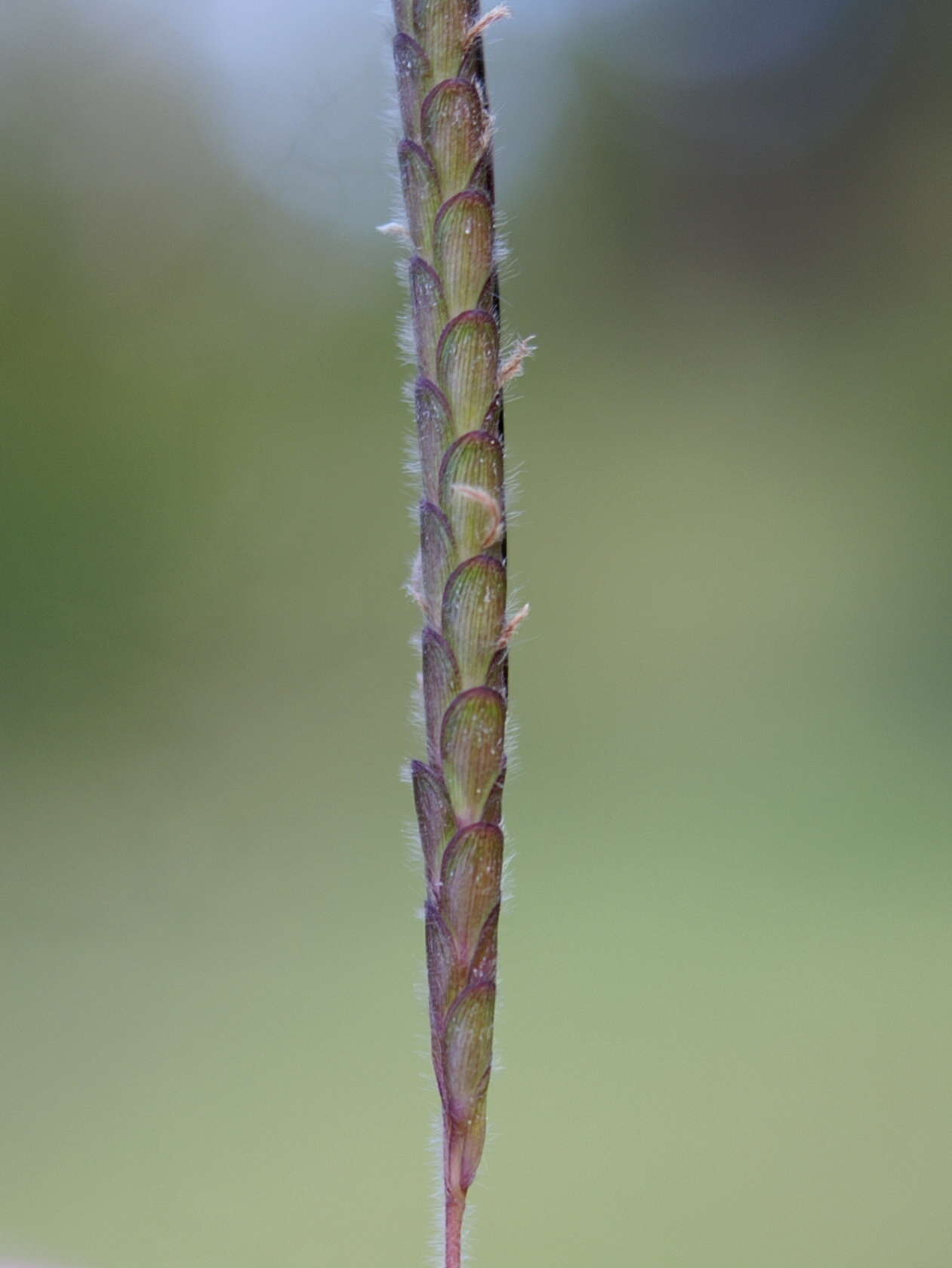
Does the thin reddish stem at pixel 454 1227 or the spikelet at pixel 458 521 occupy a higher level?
the spikelet at pixel 458 521

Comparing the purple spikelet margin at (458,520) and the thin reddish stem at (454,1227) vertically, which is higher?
the purple spikelet margin at (458,520)

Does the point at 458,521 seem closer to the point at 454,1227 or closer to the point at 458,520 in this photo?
the point at 458,520

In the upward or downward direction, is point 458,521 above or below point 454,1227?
above

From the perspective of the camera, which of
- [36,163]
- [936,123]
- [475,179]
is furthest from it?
[936,123]

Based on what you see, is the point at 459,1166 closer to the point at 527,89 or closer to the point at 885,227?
the point at 527,89

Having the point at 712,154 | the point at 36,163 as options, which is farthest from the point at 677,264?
the point at 36,163

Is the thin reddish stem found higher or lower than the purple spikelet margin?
lower

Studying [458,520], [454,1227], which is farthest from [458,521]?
[454,1227]

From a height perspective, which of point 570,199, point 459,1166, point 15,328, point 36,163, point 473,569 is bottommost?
point 459,1166

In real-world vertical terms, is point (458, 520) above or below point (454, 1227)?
above

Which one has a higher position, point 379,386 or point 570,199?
point 570,199

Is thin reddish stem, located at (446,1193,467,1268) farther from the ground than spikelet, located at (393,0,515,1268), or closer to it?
closer to it
